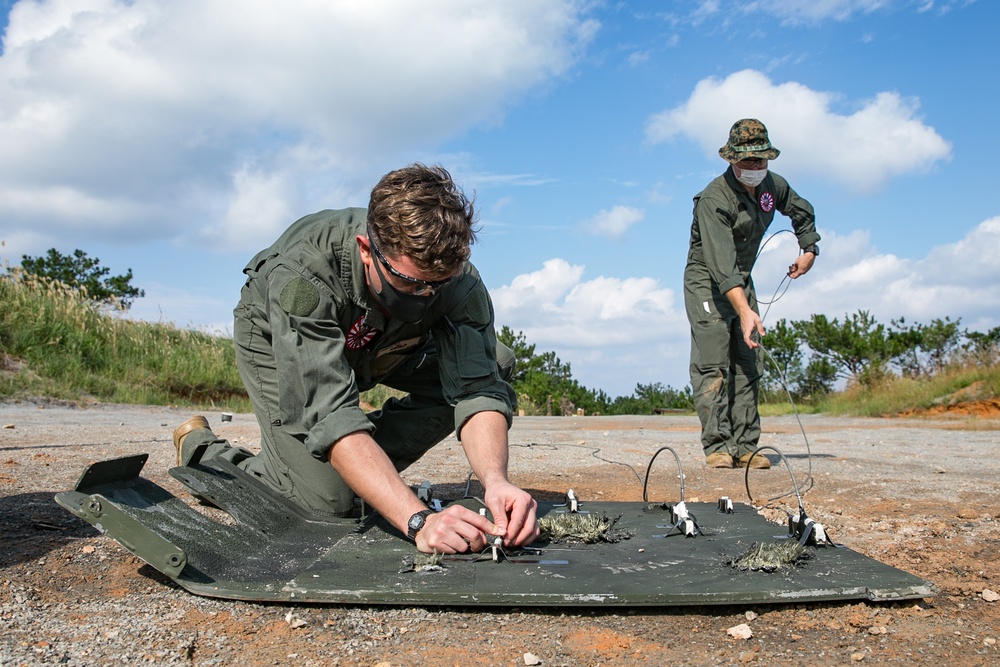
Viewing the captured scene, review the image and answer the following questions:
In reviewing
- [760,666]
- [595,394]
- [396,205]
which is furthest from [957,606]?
[595,394]

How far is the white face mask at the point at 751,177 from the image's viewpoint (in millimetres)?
5695

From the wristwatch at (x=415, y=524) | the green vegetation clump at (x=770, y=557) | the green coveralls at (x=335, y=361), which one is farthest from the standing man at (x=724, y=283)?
the wristwatch at (x=415, y=524)

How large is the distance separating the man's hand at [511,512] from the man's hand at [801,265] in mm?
4114

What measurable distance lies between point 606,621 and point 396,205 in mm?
1410

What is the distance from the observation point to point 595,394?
930 inches

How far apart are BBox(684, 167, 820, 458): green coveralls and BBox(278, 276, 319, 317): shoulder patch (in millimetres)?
3481

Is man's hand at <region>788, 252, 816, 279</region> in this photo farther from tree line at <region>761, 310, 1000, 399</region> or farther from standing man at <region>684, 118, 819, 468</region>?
tree line at <region>761, 310, 1000, 399</region>

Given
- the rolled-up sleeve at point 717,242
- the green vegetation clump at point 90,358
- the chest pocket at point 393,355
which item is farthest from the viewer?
the green vegetation clump at point 90,358

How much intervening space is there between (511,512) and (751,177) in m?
3.97

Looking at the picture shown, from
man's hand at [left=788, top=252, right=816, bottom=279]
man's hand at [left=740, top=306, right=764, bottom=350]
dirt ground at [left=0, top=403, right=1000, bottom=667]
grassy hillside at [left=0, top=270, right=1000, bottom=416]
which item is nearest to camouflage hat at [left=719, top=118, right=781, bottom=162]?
man's hand at [left=788, top=252, right=816, bottom=279]

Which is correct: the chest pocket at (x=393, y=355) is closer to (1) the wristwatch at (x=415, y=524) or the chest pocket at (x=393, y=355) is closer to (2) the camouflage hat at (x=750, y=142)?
(1) the wristwatch at (x=415, y=524)

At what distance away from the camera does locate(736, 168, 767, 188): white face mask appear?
5695mm

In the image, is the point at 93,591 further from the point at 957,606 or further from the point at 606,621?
the point at 957,606

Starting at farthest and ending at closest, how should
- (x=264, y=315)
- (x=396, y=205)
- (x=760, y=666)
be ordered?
(x=264, y=315) < (x=396, y=205) < (x=760, y=666)
